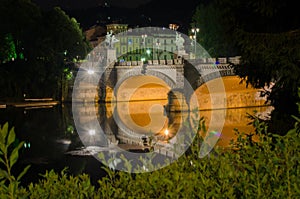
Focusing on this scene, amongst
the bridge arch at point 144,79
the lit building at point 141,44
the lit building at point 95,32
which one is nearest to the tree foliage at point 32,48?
the bridge arch at point 144,79

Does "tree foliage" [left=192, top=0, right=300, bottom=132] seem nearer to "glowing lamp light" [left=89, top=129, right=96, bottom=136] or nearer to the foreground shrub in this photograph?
the foreground shrub

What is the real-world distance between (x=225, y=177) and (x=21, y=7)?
129ft

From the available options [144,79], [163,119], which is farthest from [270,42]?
[144,79]

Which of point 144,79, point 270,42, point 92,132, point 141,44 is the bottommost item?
point 92,132

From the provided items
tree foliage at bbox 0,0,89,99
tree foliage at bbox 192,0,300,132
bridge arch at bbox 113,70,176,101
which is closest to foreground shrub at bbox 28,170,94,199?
tree foliage at bbox 192,0,300,132

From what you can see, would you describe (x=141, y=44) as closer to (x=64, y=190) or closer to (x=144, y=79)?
(x=144, y=79)

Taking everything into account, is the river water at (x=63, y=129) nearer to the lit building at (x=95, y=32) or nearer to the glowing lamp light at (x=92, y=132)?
the glowing lamp light at (x=92, y=132)

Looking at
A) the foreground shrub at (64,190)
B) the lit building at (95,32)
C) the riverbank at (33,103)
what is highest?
the lit building at (95,32)

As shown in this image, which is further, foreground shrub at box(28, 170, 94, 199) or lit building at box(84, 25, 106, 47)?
lit building at box(84, 25, 106, 47)

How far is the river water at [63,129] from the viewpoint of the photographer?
55.6 ft

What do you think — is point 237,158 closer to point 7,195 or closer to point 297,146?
point 297,146

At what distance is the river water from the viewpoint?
1695 centimetres

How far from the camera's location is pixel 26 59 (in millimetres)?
40312

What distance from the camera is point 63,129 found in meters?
26.8
